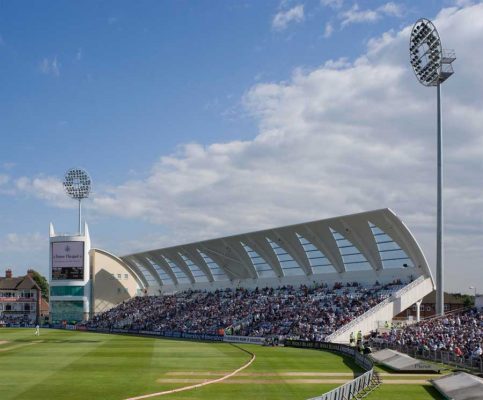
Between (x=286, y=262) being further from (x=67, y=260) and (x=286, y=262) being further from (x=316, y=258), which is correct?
(x=67, y=260)

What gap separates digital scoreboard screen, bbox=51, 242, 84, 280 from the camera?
87.4 m

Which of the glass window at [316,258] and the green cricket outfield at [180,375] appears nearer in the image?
the green cricket outfield at [180,375]

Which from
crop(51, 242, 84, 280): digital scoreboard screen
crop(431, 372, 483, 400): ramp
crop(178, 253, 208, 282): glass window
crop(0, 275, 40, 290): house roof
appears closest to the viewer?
crop(431, 372, 483, 400): ramp

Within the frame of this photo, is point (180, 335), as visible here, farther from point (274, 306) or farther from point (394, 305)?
point (394, 305)

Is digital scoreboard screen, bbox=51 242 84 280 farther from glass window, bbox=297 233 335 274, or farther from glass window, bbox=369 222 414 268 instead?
glass window, bbox=369 222 414 268

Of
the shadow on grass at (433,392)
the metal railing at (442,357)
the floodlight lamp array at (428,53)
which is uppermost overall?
the floodlight lamp array at (428,53)

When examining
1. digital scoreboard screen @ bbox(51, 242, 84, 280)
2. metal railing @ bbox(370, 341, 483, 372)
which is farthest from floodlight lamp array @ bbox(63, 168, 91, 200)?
metal railing @ bbox(370, 341, 483, 372)

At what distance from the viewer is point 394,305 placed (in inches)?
1919

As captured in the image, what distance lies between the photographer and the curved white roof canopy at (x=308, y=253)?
2010 inches

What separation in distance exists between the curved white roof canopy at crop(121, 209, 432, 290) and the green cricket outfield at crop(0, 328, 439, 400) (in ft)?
46.7

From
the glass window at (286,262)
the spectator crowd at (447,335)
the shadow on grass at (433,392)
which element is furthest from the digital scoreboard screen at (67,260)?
the shadow on grass at (433,392)

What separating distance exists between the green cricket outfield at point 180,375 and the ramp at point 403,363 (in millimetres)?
1564

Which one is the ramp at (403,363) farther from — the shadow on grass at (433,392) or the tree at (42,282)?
the tree at (42,282)

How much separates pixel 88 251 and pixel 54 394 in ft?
226
